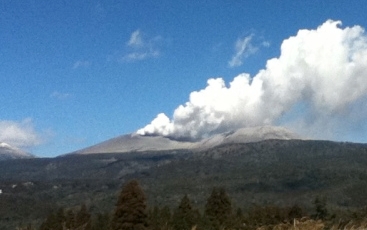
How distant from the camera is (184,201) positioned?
6369 centimetres

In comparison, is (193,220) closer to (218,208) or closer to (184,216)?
(184,216)

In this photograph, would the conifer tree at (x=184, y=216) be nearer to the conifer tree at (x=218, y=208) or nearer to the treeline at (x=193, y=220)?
the treeline at (x=193, y=220)

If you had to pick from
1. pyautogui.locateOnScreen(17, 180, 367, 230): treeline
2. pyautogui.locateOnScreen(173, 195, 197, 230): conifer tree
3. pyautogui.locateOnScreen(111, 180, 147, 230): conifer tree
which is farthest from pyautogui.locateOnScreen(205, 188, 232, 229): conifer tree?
pyautogui.locateOnScreen(111, 180, 147, 230): conifer tree

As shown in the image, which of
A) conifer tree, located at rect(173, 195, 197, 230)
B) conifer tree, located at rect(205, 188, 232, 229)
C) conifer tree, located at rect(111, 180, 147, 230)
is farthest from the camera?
conifer tree, located at rect(173, 195, 197, 230)

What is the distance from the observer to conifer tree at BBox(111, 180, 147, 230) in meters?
31.0

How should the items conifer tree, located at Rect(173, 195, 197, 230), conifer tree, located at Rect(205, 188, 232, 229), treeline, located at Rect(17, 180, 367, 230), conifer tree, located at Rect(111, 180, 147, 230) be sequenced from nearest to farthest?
treeline, located at Rect(17, 180, 367, 230) → conifer tree, located at Rect(111, 180, 147, 230) → conifer tree, located at Rect(205, 188, 232, 229) → conifer tree, located at Rect(173, 195, 197, 230)

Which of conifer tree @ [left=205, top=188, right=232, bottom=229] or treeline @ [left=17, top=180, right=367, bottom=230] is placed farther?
conifer tree @ [left=205, top=188, right=232, bottom=229]

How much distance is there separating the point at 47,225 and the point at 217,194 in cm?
2542

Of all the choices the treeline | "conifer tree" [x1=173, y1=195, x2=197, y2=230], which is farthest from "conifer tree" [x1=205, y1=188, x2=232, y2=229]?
"conifer tree" [x1=173, y1=195, x2=197, y2=230]

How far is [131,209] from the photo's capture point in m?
32.0

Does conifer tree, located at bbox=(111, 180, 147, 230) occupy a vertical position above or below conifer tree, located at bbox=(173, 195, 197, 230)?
above

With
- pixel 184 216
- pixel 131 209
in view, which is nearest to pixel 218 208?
pixel 184 216

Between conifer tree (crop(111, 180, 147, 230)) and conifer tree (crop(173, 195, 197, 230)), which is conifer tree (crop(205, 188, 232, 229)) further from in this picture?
conifer tree (crop(111, 180, 147, 230))

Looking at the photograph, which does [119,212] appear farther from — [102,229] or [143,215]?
[102,229]
